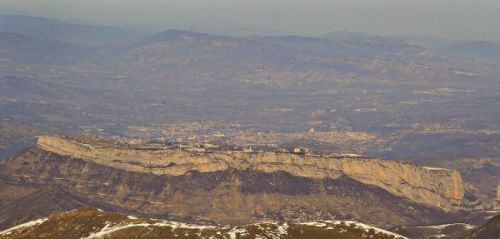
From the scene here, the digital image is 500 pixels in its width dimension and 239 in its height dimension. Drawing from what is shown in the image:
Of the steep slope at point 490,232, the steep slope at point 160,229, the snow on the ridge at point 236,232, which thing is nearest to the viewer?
the snow on the ridge at point 236,232

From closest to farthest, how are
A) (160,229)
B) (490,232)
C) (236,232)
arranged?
(236,232)
(160,229)
(490,232)

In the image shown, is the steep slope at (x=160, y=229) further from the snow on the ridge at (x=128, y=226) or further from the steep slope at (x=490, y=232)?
the steep slope at (x=490, y=232)

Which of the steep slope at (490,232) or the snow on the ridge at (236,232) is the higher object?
the snow on the ridge at (236,232)

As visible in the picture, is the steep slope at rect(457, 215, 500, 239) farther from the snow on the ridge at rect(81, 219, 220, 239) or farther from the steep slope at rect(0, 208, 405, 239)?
the snow on the ridge at rect(81, 219, 220, 239)

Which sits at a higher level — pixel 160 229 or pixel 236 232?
pixel 236 232

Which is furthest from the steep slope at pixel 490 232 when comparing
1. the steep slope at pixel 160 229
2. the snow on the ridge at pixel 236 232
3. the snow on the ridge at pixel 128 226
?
the snow on the ridge at pixel 128 226

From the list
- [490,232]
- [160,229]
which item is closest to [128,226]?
[160,229]

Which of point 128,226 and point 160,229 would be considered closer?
point 160,229

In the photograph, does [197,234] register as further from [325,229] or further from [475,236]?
[475,236]

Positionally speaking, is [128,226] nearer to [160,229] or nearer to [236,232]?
[160,229]
